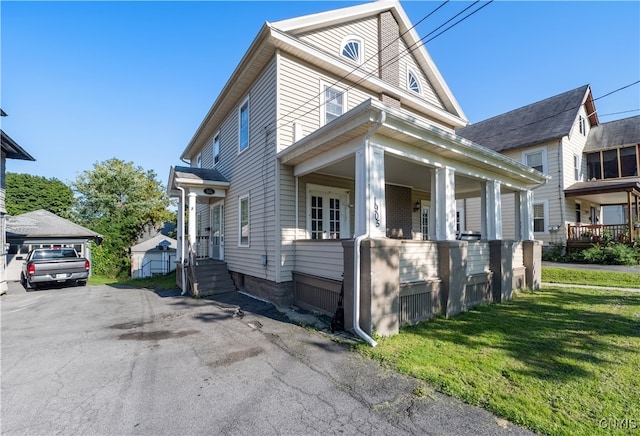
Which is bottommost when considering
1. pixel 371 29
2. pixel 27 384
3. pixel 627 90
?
pixel 27 384

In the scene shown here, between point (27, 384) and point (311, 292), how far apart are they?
15.7 feet

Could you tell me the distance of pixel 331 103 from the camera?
8797 millimetres

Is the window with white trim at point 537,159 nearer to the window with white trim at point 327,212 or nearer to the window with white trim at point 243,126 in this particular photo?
the window with white trim at point 327,212

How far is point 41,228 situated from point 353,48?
1941cm

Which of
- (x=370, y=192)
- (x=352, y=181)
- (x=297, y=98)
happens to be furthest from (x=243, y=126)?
(x=370, y=192)

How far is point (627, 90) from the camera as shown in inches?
260

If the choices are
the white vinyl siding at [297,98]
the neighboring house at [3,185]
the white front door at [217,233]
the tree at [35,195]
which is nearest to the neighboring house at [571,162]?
the white vinyl siding at [297,98]

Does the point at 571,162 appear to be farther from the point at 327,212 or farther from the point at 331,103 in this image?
the point at 327,212

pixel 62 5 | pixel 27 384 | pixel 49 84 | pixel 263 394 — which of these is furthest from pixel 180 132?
pixel 263 394

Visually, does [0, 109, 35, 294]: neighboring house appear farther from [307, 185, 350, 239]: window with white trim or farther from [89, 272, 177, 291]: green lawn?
[307, 185, 350, 239]: window with white trim

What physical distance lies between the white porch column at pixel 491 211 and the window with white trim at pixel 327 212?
154 inches

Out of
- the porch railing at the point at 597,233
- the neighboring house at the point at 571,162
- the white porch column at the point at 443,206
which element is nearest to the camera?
the white porch column at the point at 443,206

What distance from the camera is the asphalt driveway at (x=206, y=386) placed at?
9.13 feet

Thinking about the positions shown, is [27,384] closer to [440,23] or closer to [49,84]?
[440,23]
